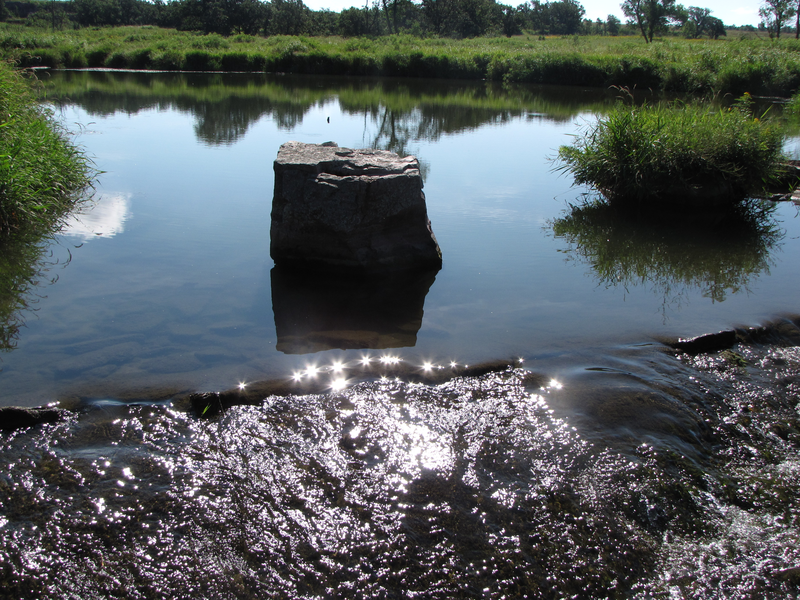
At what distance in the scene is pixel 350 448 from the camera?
306 cm

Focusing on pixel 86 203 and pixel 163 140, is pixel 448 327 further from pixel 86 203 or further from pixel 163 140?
pixel 163 140

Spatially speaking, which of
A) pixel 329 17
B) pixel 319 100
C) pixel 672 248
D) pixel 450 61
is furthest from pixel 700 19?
pixel 672 248

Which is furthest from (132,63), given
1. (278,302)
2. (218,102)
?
(278,302)

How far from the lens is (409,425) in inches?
129

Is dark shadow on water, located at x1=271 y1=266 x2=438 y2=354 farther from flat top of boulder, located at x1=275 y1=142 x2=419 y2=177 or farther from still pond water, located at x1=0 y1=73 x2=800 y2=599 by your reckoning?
flat top of boulder, located at x1=275 y1=142 x2=419 y2=177

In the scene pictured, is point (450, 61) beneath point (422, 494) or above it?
above

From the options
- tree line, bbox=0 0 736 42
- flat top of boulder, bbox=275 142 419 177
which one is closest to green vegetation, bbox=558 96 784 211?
flat top of boulder, bbox=275 142 419 177

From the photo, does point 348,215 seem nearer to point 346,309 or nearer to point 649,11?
point 346,309

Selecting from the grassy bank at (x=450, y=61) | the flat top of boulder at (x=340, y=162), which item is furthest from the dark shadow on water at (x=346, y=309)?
the grassy bank at (x=450, y=61)

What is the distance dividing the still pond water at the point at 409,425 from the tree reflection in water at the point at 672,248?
0.19ft

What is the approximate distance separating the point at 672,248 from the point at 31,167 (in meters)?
7.87

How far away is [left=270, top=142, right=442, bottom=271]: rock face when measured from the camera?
5199 millimetres

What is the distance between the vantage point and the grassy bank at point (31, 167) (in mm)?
6023

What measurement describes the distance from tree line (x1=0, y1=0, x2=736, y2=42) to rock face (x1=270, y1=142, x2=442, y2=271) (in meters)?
45.2
